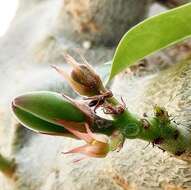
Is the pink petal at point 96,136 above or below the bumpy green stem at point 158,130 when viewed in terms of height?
above

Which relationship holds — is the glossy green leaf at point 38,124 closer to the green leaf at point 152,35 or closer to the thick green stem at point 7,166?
the green leaf at point 152,35

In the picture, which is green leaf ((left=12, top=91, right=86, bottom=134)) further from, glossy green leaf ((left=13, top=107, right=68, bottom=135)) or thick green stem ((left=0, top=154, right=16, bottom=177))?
thick green stem ((left=0, top=154, right=16, bottom=177))

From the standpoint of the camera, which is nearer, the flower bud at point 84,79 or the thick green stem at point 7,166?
the flower bud at point 84,79

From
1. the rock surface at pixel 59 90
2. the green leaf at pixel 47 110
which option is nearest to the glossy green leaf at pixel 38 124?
the green leaf at pixel 47 110

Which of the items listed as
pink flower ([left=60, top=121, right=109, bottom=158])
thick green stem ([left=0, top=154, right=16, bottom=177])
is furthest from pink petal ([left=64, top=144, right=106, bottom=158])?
thick green stem ([left=0, top=154, right=16, bottom=177])

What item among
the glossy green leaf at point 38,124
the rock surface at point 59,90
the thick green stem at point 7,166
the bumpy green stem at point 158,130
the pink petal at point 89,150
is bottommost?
the thick green stem at point 7,166

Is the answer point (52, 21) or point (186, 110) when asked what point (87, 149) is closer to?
point (186, 110)

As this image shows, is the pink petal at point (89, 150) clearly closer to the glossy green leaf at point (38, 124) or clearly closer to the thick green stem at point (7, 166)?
the glossy green leaf at point (38, 124)
